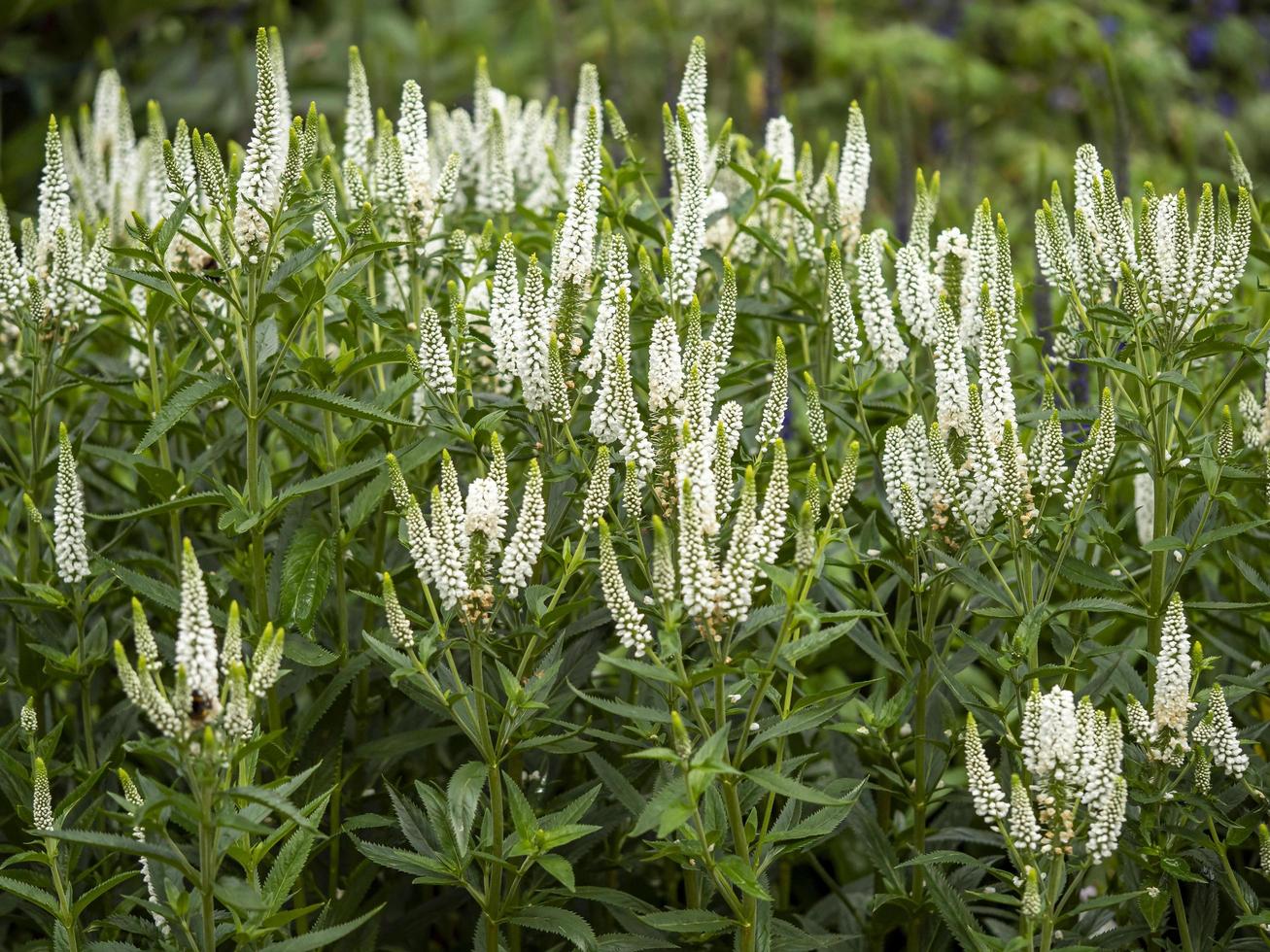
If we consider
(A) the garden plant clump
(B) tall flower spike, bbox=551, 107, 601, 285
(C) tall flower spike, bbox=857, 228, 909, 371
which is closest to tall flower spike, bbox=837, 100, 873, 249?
(A) the garden plant clump

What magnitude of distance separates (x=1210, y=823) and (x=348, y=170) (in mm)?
2510

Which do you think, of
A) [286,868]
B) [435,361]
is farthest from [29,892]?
[435,361]

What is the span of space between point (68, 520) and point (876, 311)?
185 centimetres

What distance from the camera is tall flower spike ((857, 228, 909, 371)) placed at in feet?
10.5

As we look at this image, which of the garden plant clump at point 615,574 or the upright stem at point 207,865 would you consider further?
the garden plant clump at point 615,574

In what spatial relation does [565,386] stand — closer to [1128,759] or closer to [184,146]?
[184,146]

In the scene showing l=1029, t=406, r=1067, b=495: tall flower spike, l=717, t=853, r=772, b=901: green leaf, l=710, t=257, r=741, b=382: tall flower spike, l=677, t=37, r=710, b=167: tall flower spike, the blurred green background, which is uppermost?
the blurred green background

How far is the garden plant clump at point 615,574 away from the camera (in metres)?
2.61

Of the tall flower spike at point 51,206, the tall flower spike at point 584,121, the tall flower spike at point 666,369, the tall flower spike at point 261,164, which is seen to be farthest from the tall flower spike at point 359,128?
the tall flower spike at point 666,369

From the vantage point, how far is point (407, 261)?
3.58 meters

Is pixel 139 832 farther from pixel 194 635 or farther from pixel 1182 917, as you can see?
pixel 1182 917

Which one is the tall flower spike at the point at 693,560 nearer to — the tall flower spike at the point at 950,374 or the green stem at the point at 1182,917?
the tall flower spike at the point at 950,374

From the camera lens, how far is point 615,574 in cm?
248

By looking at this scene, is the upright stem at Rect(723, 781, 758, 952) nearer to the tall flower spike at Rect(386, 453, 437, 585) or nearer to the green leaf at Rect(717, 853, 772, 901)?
the green leaf at Rect(717, 853, 772, 901)
